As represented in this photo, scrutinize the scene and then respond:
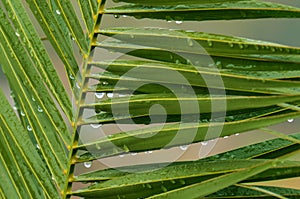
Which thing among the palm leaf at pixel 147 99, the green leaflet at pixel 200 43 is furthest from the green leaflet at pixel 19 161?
the green leaflet at pixel 200 43

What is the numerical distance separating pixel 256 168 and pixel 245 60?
12 centimetres

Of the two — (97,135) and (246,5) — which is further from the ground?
(246,5)

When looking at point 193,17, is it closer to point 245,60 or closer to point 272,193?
point 245,60

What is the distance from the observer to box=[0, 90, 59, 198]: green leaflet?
2.27ft

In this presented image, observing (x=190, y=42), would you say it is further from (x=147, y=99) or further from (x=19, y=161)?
(x=19, y=161)

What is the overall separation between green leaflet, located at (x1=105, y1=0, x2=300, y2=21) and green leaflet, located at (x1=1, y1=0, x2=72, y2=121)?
0.11m

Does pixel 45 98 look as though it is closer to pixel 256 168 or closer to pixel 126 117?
pixel 126 117

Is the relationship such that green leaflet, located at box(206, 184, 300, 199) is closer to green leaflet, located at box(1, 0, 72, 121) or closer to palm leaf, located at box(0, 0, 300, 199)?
palm leaf, located at box(0, 0, 300, 199)

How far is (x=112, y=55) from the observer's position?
2.32 feet

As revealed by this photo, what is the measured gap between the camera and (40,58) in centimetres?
71

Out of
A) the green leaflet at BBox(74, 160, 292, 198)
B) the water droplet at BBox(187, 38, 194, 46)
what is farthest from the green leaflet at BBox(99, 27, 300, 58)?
the green leaflet at BBox(74, 160, 292, 198)

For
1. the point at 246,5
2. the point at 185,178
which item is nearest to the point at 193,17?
the point at 246,5

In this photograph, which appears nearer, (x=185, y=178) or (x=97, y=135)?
(x=185, y=178)

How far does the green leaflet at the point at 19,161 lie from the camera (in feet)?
2.27
